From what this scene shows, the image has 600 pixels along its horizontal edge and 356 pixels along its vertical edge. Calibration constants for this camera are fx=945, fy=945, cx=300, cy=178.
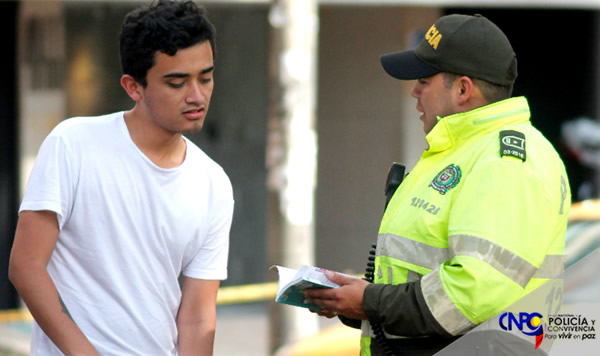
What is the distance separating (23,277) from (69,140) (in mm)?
434

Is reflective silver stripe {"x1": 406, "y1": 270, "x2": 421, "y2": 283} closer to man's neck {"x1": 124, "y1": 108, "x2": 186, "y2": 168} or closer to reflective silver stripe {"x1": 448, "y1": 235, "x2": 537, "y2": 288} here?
reflective silver stripe {"x1": 448, "y1": 235, "x2": 537, "y2": 288}

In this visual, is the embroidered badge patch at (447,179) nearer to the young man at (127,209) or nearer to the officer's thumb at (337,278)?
the officer's thumb at (337,278)

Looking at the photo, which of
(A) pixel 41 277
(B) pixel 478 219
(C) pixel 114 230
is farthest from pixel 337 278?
(A) pixel 41 277

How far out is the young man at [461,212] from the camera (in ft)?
8.12

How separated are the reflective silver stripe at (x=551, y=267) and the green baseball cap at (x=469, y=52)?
53 cm

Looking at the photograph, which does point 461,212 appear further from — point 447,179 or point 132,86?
point 132,86

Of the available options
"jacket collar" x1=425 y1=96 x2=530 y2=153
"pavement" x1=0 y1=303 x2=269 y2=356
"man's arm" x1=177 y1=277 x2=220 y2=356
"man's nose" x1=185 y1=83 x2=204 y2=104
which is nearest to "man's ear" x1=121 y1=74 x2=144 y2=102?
"man's nose" x1=185 y1=83 x2=204 y2=104

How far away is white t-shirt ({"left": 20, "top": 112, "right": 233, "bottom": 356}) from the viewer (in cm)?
287

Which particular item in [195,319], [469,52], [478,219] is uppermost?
[469,52]

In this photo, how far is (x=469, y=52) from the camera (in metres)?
2.74

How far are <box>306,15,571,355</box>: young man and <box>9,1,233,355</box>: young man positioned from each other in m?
0.55

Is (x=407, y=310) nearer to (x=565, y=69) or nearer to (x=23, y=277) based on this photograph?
(x=23, y=277)

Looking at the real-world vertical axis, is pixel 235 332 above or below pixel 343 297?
below

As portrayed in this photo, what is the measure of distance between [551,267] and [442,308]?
1.14 ft
